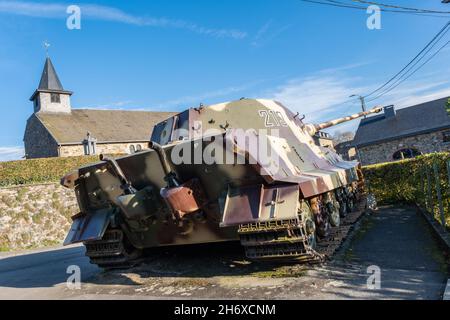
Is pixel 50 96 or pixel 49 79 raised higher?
pixel 49 79

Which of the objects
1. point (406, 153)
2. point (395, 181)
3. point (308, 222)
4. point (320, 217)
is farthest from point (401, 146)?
point (308, 222)

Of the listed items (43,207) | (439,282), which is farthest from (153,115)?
(439,282)

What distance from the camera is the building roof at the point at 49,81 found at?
39.8 m

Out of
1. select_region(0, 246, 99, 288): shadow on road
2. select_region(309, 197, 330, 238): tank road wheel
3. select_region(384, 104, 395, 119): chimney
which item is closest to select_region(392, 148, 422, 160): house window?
select_region(384, 104, 395, 119): chimney

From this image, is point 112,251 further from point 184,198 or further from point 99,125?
point 99,125

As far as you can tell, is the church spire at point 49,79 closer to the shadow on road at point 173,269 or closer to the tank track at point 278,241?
the shadow on road at point 173,269

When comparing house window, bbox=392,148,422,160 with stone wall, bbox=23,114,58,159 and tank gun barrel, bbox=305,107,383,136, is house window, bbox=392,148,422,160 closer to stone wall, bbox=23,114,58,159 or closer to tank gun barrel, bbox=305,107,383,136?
tank gun barrel, bbox=305,107,383,136

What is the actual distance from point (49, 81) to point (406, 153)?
32.8 meters

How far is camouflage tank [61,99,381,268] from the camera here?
206 inches

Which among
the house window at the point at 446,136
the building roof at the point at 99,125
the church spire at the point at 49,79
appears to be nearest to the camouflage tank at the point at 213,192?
the house window at the point at 446,136

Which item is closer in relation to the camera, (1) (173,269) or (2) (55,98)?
(1) (173,269)

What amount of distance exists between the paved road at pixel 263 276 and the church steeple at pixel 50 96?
3361 centimetres

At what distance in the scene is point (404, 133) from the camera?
32281mm
